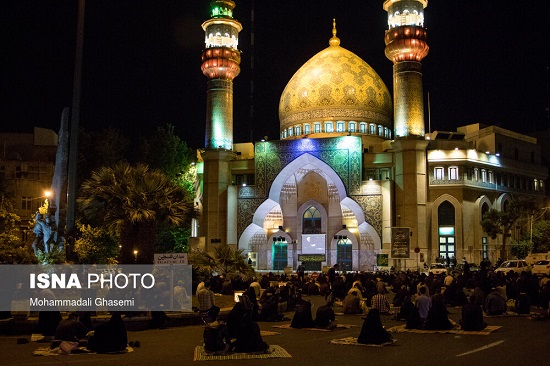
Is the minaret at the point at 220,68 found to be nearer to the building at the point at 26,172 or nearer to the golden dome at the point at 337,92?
the golden dome at the point at 337,92

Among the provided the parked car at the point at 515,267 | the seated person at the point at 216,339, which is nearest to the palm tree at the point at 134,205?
the seated person at the point at 216,339

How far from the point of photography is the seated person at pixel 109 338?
11.3 m

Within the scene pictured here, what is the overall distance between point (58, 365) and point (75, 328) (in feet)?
4.79

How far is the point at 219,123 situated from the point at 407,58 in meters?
13.2

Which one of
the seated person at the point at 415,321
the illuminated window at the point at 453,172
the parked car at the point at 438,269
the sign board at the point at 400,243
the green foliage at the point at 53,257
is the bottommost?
the seated person at the point at 415,321

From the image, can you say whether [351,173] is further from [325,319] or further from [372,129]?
[325,319]

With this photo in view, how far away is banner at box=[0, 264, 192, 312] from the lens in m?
15.2

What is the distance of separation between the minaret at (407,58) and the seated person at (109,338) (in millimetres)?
33274

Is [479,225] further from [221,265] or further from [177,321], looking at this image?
[177,321]

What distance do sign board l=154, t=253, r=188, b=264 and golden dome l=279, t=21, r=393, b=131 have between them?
116 ft

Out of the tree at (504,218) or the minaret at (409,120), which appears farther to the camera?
the tree at (504,218)

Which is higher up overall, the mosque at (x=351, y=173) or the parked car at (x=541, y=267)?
the mosque at (x=351, y=173)

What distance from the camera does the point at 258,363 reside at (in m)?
10.2

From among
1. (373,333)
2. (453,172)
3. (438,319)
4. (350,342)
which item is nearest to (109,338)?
(350,342)
